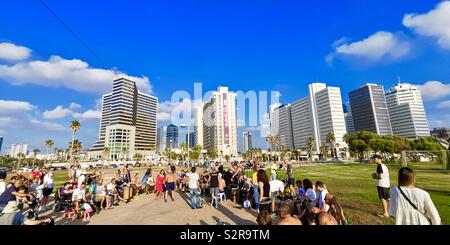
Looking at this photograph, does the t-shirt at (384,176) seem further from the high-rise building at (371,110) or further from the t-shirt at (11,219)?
the high-rise building at (371,110)

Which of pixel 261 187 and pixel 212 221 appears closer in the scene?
pixel 212 221

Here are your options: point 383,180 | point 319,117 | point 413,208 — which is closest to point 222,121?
point 319,117

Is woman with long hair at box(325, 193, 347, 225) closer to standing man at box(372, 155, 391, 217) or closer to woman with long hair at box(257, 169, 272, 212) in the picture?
woman with long hair at box(257, 169, 272, 212)

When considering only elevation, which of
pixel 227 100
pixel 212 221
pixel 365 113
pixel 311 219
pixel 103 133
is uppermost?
pixel 227 100

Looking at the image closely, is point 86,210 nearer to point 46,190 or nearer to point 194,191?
point 46,190

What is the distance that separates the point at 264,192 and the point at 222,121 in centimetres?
16052

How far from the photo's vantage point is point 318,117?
170 meters

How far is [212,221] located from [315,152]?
166832mm

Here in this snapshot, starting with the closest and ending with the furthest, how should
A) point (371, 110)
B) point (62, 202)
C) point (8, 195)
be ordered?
point (8, 195)
point (62, 202)
point (371, 110)

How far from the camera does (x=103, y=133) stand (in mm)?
151875

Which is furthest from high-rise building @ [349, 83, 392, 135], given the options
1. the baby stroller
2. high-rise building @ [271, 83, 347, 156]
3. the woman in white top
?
the baby stroller

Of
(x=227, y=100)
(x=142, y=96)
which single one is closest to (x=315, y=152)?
(x=227, y=100)

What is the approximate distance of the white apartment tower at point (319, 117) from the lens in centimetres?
15750
